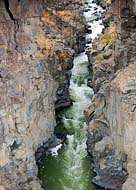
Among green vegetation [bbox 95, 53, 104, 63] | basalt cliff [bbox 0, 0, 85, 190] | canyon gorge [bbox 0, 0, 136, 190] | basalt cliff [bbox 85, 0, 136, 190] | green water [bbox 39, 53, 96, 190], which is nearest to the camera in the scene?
basalt cliff [bbox 85, 0, 136, 190]

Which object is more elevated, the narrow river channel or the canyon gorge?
the canyon gorge

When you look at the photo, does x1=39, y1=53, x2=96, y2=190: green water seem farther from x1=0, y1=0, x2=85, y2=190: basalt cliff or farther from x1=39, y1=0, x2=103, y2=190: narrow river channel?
x1=0, y1=0, x2=85, y2=190: basalt cliff

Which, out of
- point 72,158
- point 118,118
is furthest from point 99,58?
point 118,118

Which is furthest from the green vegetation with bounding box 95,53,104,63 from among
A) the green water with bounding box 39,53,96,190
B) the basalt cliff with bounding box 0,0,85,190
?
the basalt cliff with bounding box 0,0,85,190

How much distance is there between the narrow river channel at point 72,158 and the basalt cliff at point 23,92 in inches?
51.1

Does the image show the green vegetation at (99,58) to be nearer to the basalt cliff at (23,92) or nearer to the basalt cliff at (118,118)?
the basalt cliff at (23,92)

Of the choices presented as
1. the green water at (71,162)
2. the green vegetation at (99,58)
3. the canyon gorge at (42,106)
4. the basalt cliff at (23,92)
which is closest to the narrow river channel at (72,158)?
the green water at (71,162)

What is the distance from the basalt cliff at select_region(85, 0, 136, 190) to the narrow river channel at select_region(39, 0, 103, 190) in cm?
78

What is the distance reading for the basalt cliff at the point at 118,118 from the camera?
83.1 ft

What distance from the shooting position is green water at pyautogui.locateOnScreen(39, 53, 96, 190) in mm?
28406

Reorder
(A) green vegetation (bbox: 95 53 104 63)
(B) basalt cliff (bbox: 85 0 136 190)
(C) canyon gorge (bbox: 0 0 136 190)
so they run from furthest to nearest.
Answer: (A) green vegetation (bbox: 95 53 104 63), (C) canyon gorge (bbox: 0 0 136 190), (B) basalt cliff (bbox: 85 0 136 190)

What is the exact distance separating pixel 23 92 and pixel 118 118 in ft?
16.7

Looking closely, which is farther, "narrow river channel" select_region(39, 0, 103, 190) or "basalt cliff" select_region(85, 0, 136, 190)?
"narrow river channel" select_region(39, 0, 103, 190)

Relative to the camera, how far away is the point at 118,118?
2662 cm
